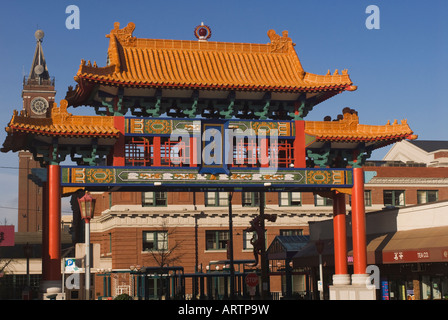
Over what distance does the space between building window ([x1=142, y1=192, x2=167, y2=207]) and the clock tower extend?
219 feet

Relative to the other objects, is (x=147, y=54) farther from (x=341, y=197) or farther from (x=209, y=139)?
(x=341, y=197)

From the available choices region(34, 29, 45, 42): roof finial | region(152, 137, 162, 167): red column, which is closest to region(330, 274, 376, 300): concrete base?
region(152, 137, 162, 167): red column

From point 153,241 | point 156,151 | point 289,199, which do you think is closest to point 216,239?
point 153,241

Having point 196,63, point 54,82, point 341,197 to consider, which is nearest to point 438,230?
point 341,197

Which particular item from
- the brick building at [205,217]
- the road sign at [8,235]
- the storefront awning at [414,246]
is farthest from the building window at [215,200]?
the storefront awning at [414,246]

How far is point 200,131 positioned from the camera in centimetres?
3647

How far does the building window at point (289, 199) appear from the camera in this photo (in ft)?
239

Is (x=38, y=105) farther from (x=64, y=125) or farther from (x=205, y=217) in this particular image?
(x=64, y=125)

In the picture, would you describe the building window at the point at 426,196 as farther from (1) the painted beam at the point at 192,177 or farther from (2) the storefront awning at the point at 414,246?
(1) the painted beam at the point at 192,177

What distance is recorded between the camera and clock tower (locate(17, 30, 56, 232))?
13550cm

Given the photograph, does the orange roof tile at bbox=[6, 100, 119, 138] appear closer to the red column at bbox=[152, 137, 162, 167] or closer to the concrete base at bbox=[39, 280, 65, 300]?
the red column at bbox=[152, 137, 162, 167]

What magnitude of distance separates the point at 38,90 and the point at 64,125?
109604 mm

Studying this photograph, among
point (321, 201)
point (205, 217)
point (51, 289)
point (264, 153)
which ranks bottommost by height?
point (51, 289)
